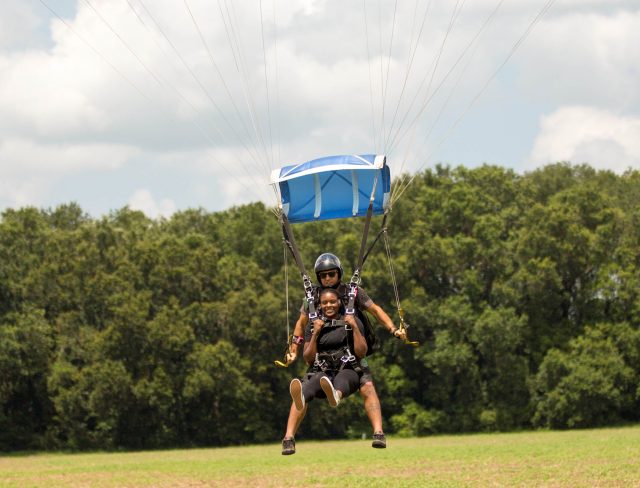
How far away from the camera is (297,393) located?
11.9m

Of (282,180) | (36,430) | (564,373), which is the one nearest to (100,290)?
(36,430)

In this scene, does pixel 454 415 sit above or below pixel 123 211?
below

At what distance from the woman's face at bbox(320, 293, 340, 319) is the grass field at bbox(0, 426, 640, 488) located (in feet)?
39.0

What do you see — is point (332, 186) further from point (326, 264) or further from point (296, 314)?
point (296, 314)

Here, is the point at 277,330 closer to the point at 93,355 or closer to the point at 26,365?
the point at 93,355

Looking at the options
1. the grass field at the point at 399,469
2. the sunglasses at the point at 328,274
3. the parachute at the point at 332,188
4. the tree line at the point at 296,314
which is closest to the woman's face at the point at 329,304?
the sunglasses at the point at 328,274

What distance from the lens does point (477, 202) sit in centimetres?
5922

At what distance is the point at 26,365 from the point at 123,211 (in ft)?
78.4

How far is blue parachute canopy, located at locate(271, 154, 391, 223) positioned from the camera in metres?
13.6

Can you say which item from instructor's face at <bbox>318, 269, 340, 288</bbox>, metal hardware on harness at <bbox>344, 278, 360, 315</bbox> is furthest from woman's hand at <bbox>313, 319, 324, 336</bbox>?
instructor's face at <bbox>318, 269, 340, 288</bbox>

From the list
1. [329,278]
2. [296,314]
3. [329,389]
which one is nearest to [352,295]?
[329,278]

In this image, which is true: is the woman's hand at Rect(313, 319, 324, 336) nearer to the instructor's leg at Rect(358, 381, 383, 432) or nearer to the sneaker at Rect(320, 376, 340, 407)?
the sneaker at Rect(320, 376, 340, 407)

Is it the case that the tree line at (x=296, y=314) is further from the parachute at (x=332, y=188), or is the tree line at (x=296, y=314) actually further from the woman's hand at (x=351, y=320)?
the woman's hand at (x=351, y=320)

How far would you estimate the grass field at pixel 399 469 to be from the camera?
25203mm
